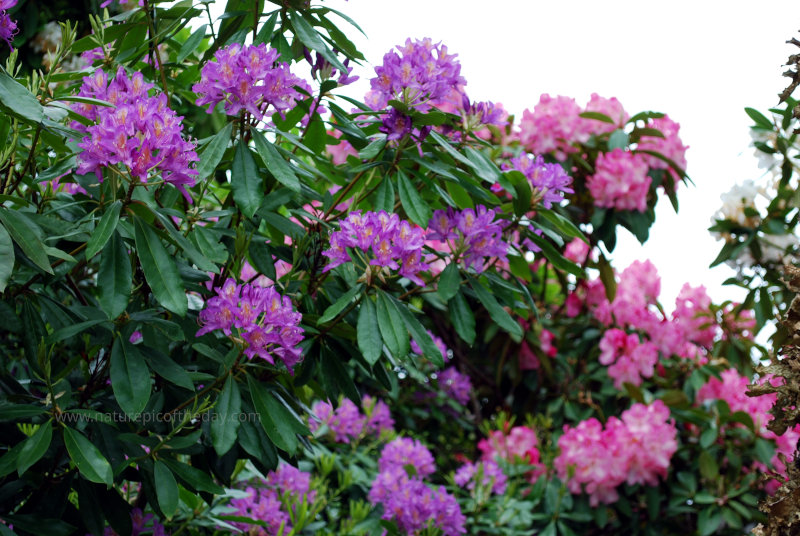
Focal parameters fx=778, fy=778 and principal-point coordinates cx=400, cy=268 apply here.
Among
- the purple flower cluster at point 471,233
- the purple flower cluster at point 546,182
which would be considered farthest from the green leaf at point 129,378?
the purple flower cluster at point 546,182

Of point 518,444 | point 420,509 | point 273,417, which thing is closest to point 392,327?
point 273,417

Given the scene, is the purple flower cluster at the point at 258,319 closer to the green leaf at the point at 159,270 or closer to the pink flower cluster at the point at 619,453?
the green leaf at the point at 159,270

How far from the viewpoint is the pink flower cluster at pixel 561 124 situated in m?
3.05

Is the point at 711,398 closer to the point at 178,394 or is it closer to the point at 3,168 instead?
the point at 178,394

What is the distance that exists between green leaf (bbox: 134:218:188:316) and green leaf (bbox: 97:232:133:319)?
0.13 ft

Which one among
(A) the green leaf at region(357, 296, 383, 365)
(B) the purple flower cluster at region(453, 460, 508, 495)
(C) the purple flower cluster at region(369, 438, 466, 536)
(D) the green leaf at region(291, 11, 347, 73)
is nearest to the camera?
(A) the green leaf at region(357, 296, 383, 365)

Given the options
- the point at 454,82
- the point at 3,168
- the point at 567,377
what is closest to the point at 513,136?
the point at 567,377

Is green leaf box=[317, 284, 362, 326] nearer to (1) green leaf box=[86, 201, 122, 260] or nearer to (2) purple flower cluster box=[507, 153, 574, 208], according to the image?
(1) green leaf box=[86, 201, 122, 260]

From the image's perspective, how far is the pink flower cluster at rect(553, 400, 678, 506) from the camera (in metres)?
2.77

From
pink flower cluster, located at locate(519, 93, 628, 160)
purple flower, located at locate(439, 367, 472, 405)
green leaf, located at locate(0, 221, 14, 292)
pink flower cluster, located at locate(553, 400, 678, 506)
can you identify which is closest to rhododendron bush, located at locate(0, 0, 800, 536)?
green leaf, located at locate(0, 221, 14, 292)

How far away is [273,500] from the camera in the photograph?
2053 mm

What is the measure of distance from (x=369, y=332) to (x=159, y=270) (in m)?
0.36

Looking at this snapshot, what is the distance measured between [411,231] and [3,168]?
2.38 ft

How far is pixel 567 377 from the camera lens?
11.1 ft
